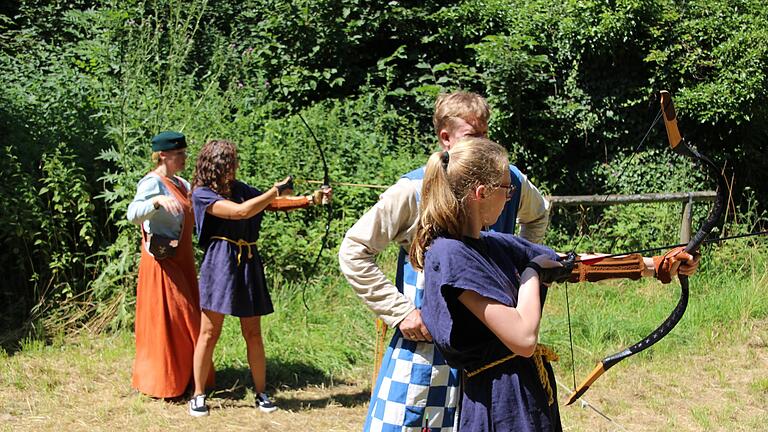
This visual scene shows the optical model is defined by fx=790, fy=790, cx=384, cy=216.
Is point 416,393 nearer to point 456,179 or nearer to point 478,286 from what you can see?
point 478,286

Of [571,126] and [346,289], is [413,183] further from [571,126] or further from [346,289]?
[571,126]

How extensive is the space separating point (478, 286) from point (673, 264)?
81cm

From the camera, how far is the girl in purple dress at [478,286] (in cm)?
216

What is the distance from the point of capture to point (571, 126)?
32.3 ft

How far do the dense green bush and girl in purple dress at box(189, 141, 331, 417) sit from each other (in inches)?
65.8

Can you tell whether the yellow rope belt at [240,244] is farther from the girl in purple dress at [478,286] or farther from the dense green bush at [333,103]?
the girl in purple dress at [478,286]

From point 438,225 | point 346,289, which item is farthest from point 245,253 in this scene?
point 438,225

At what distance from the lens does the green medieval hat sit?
4.86 m

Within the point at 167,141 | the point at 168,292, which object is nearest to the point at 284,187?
the point at 167,141

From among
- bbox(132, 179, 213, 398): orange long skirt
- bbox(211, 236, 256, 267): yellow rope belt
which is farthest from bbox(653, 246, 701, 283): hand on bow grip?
bbox(132, 179, 213, 398): orange long skirt

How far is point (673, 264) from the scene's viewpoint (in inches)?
101

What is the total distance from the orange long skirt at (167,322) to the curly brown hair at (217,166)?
467 millimetres

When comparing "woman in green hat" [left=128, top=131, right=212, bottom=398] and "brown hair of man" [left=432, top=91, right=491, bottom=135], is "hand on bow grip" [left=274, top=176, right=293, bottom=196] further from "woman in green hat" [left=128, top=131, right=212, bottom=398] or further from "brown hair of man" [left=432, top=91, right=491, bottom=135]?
"brown hair of man" [left=432, top=91, right=491, bottom=135]

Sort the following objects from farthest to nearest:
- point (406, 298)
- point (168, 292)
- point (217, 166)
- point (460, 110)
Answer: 1. point (168, 292)
2. point (217, 166)
3. point (460, 110)
4. point (406, 298)
